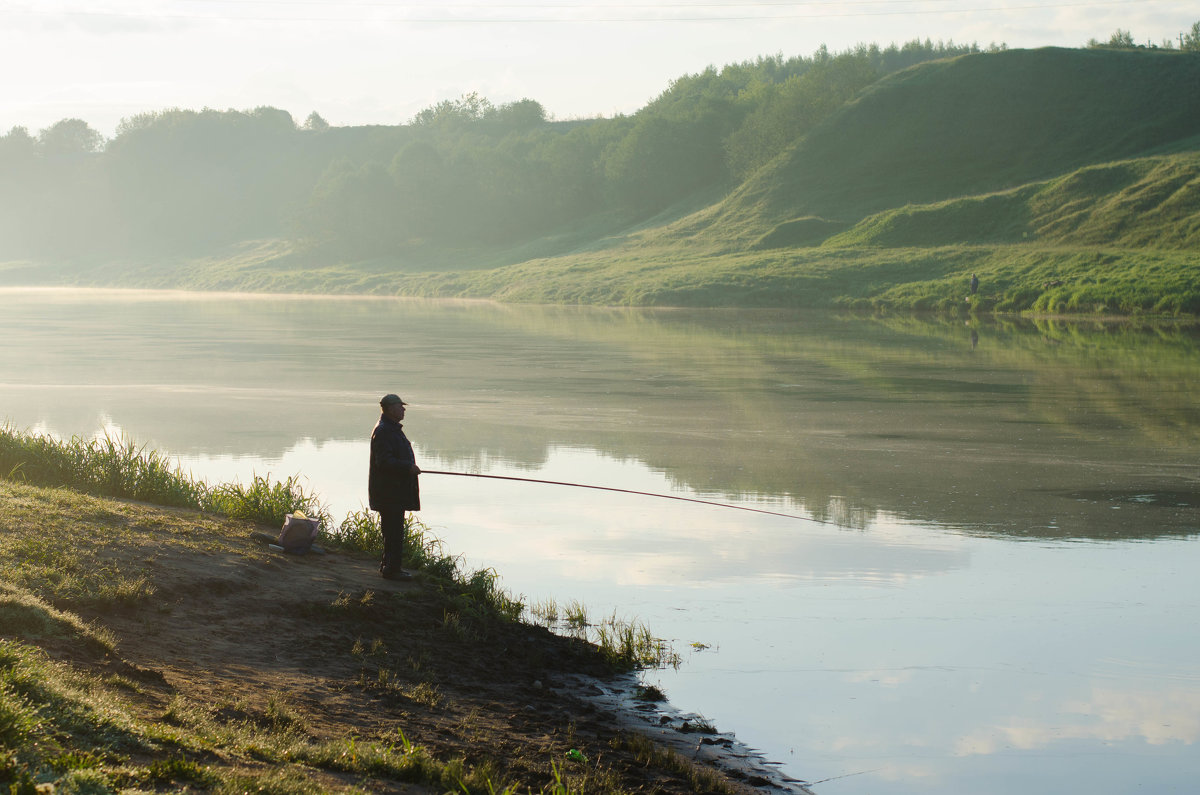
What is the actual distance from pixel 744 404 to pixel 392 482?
41.8ft

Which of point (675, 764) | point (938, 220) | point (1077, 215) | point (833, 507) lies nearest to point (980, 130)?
point (938, 220)

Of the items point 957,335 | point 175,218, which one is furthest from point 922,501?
point 175,218

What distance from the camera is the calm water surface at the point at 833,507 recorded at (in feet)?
24.3

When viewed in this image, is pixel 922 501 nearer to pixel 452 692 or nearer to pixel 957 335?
pixel 452 692

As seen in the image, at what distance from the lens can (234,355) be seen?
32.5m

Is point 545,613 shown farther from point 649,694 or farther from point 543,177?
point 543,177

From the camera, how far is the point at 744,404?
2164 cm

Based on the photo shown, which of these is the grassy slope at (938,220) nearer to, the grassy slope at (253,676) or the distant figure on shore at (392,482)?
the distant figure on shore at (392,482)

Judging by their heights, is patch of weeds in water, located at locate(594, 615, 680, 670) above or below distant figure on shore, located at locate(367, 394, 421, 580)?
below

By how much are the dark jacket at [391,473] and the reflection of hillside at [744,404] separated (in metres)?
5.08

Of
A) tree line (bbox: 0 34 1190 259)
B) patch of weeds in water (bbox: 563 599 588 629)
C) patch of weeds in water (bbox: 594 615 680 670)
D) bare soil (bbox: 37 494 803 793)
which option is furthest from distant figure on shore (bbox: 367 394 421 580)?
tree line (bbox: 0 34 1190 259)

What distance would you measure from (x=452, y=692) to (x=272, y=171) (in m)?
193

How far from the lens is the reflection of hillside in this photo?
47.5 ft

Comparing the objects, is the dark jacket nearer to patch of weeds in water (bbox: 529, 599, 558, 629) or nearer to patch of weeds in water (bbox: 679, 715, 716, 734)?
patch of weeds in water (bbox: 529, 599, 558, 629)
